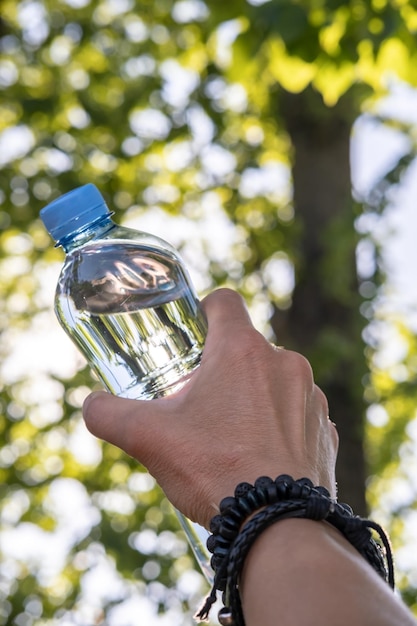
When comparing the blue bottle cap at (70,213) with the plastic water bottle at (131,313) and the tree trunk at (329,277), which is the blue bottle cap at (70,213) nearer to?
the plastic water bottle at (131,313)

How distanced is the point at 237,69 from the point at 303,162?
10.6 feet

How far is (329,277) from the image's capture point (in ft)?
20.8

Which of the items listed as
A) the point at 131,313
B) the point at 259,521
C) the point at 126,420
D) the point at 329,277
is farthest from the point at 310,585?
the point at 329,277

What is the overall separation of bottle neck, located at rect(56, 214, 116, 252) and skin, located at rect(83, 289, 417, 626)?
0.36 m

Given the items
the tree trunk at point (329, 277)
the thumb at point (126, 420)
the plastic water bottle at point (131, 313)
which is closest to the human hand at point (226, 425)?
the thumb at point (126, 420)

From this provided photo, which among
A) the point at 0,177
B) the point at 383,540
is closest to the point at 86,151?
the point at 0,177

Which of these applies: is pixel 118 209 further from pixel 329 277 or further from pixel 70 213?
pixel 70 213

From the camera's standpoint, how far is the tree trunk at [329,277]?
20.0 ft

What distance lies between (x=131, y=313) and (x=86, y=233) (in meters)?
0.27

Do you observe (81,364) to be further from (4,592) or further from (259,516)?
(259,516)

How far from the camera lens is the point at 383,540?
3.93 ft

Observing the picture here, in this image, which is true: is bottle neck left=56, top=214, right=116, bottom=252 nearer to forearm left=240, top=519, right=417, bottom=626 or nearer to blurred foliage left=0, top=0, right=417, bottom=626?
forearm left=240, top=519, right=417, bottom=626

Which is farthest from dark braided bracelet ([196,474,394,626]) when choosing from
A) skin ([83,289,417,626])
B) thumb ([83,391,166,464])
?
thumb ([83,391,166,464])

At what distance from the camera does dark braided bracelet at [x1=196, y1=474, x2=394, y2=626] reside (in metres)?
0.99
